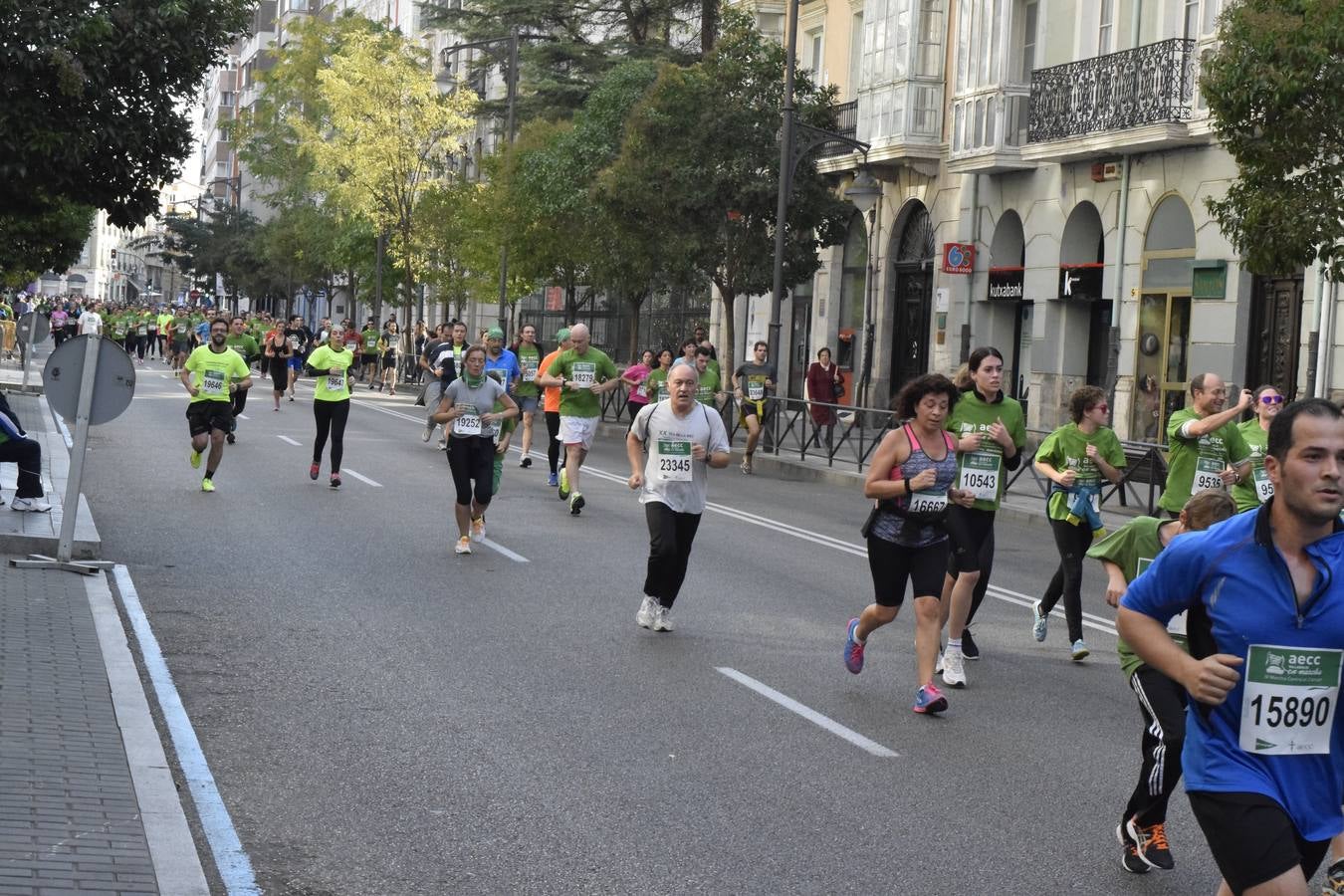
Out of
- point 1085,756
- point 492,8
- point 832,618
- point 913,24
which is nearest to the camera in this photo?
point 1085,756

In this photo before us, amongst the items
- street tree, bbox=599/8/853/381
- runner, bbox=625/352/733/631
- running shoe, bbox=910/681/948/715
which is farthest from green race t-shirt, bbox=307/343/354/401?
street tree, bbox=599/8/853/381

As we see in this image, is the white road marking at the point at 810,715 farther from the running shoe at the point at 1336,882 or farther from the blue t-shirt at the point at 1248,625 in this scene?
the blue t-shirt at the point at 1248,625

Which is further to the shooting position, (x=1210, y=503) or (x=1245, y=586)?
(x=1210, y=503)

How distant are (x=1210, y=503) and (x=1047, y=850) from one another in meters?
1.34

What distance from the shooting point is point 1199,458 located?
11422 millimetres

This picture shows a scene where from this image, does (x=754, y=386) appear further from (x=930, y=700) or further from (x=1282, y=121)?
(x=930, y=700)

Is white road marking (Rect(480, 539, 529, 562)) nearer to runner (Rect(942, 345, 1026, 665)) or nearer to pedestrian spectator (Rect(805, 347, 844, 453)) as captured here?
runner (Rect(942, 345, 1026, 665))

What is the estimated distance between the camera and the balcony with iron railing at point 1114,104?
27.0m

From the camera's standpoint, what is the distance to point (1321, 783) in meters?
4.25

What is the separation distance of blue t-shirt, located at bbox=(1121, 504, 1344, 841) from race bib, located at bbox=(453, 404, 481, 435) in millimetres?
11051

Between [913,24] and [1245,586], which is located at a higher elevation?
[913,24]

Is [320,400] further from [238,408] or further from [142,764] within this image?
[142,764]

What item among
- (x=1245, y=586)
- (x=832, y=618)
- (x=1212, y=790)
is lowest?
(x=832, y=618)

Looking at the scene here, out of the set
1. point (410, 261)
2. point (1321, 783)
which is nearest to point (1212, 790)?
point (1321, 783)
